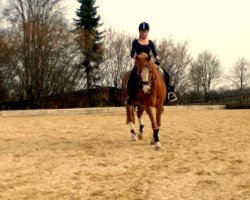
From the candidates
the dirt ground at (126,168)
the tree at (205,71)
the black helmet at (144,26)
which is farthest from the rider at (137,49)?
the tree at (205,71)

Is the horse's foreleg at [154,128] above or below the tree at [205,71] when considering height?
below

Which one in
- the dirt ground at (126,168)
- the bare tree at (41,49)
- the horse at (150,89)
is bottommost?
the dirt ground at (126,168)

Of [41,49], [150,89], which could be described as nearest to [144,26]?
[150,89]

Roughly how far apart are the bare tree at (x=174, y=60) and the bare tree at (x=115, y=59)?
17.8 feet

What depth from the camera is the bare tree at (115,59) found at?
4841 centimetres

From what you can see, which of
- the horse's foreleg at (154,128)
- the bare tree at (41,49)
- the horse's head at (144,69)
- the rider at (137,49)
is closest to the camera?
the horse's head at (144,69)

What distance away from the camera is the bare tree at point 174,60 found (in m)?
53.4

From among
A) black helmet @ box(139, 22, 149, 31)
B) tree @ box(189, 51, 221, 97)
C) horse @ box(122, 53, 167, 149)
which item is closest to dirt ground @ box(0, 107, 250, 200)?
horse @ box(122, 53, 167, 149)

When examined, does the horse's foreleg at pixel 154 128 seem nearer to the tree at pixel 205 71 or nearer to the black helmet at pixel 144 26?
the black helmet at pixel 144 26

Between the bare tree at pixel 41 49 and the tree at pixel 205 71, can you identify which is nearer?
the bare tree at pixel 41 49

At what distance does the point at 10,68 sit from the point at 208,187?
40.1 meters

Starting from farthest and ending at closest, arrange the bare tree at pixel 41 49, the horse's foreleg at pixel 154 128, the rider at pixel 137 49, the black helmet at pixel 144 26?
1. the bare tree at pixel 41 49
2. the black helmet at pixel 144 26
3. the rider at pixel 137 49
4. the horse's foreleg at pixel 154 128

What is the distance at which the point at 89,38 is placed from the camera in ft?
147

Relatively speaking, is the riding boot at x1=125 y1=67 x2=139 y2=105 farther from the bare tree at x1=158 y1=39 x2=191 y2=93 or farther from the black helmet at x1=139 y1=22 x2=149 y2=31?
the bare tree at x1=158 y1=39 x2=191 y2=93
